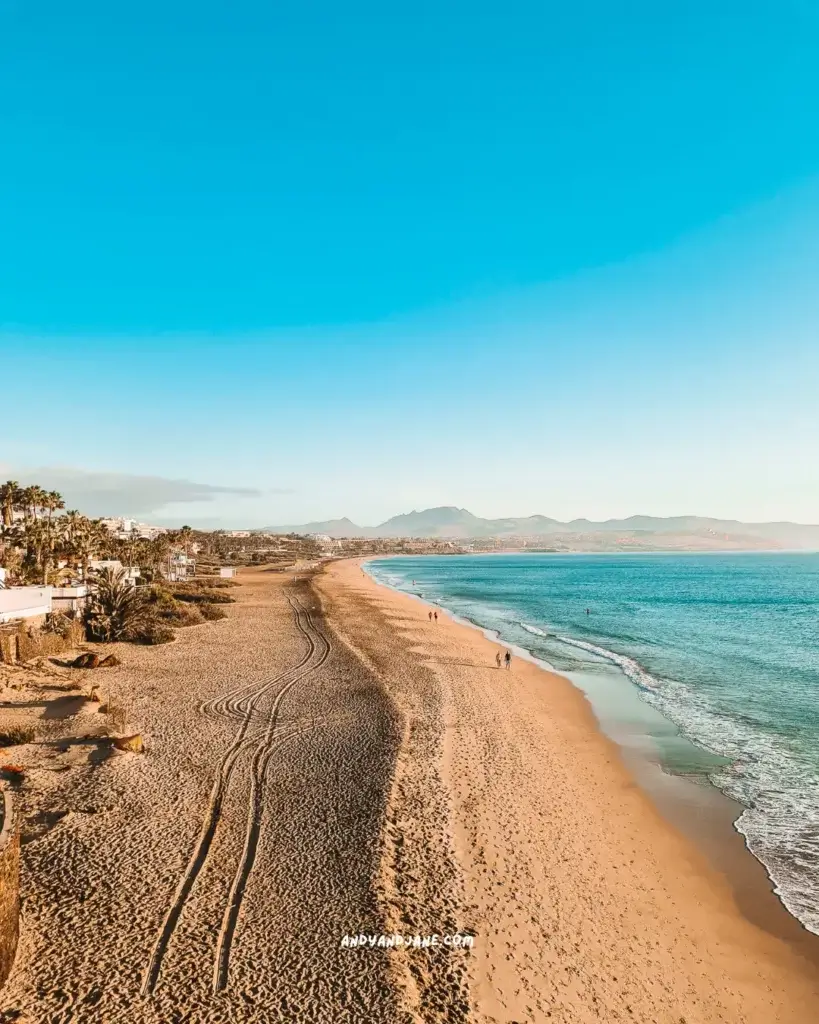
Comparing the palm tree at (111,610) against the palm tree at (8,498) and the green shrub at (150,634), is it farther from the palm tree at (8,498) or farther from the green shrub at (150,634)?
the palm tree at (8,498)

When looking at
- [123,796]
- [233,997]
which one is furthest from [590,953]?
[123,796]

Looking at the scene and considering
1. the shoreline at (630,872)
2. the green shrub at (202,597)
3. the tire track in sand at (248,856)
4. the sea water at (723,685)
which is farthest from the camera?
the green shrub at (202,597)

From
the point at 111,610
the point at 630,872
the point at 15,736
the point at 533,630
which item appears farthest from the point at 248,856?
the point at 533,630

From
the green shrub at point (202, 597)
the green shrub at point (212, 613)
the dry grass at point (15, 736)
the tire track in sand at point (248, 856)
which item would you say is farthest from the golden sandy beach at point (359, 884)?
the green shrub at point (202, 597)

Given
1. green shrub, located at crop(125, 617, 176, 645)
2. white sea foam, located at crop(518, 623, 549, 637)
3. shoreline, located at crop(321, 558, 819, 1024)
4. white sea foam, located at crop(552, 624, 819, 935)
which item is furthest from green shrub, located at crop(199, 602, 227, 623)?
white sea foam, located at crop(552, 624, 819, 935)

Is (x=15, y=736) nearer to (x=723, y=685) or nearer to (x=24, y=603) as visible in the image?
(x=24, y=603)

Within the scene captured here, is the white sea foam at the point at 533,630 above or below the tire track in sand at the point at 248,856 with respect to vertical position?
below

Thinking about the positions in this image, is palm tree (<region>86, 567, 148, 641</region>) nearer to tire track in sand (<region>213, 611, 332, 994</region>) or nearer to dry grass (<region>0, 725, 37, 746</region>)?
tire track in sand (<region>213, 611, 332, 994</region>)

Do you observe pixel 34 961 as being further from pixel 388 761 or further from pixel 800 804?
pixel 800 804

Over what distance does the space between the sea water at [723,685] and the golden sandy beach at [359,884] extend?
2044 millimetres

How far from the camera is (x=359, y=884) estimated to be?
29.3 ft

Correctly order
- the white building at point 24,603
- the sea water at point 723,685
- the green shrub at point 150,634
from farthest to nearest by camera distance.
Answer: the green shrub at point 150,634
the white building at point 24,603
the sea water at point 723,685

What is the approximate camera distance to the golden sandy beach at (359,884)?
699cm

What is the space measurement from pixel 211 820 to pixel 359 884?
325 centimetres
